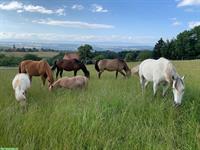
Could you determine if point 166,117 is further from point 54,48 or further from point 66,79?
point 54,48

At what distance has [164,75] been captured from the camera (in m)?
9.19

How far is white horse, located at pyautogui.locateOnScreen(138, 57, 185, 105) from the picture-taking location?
782 centimetres

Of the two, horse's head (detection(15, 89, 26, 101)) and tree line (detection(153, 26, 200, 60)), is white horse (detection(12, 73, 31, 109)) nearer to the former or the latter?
horse's head (detection(15, 89, 26, 101))

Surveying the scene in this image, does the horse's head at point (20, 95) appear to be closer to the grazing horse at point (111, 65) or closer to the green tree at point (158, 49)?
the grazing horse at point (111, 65)

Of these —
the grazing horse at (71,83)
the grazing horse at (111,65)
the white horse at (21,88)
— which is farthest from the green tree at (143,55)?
the white horse at (21,88)

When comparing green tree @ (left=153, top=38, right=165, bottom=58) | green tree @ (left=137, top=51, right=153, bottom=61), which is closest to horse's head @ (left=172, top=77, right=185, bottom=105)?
green tree @ (left=137, top=51, right=153, bottom=61)

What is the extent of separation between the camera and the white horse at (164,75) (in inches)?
308

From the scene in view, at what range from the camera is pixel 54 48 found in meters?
30.0

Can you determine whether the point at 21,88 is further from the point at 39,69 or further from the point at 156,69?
the point at 39,69

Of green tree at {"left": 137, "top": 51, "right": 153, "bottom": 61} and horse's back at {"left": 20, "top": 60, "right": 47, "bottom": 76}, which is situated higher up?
horse's back at {"left": 20, "top": 60, "right": 47, "bottom": 76}

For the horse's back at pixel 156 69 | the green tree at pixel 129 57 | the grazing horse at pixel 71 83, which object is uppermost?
the horse's back at pixel 156 69

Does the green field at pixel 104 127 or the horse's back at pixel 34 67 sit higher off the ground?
the horse's back at pixel 34 67

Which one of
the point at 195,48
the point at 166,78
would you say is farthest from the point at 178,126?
the point at 195,48

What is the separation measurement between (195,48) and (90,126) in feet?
210
